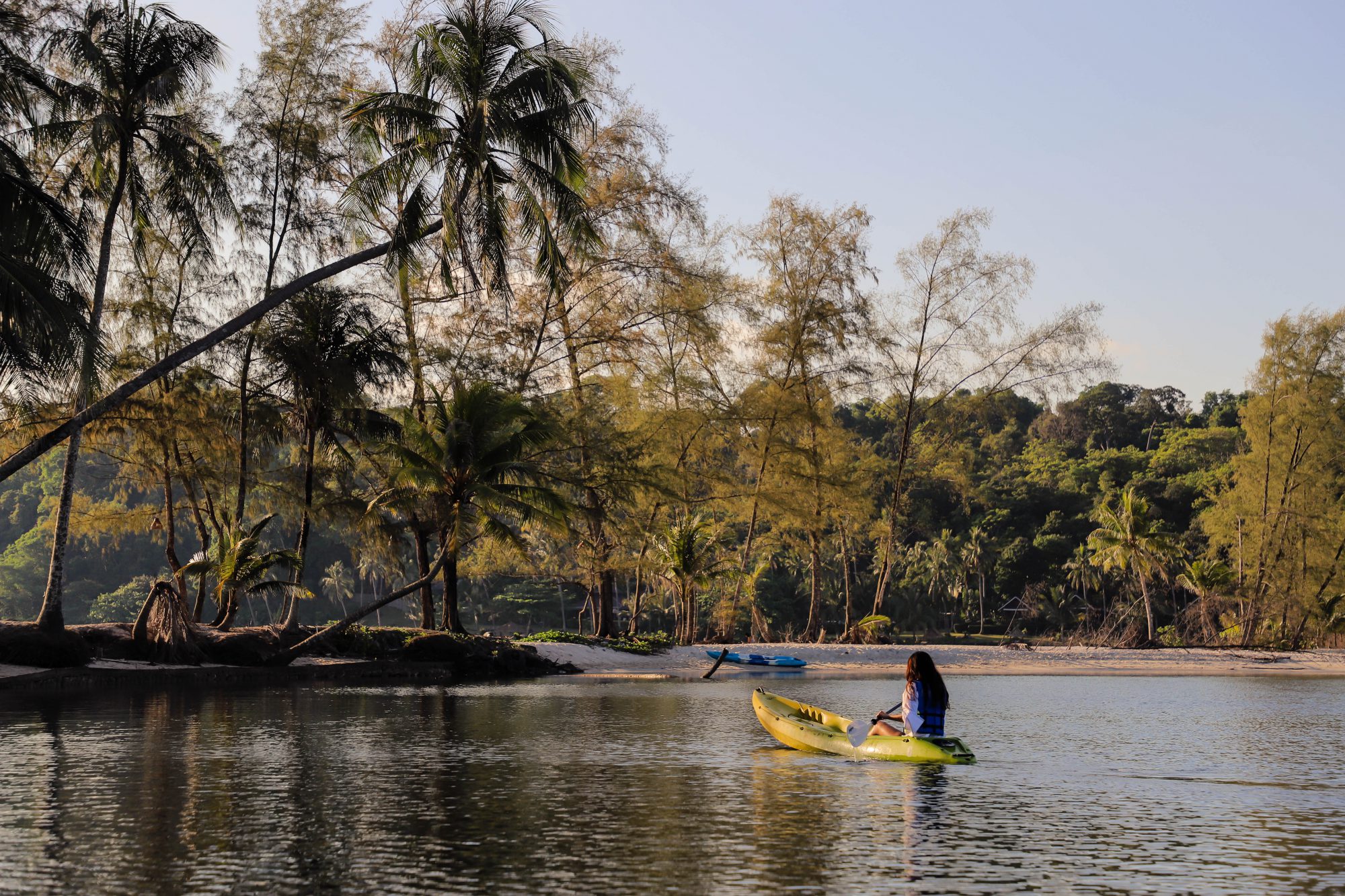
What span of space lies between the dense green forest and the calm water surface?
16.4 ft

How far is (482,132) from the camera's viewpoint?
21281 millimetres

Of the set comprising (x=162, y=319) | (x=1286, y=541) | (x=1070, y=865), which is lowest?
(x=1070, y=865)

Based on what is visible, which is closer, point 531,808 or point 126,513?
point 531,808

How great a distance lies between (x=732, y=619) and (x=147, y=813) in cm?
3109

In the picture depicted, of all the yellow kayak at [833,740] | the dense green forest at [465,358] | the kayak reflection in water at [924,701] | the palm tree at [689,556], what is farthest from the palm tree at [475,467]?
the kayak reflection in water at [924,701]

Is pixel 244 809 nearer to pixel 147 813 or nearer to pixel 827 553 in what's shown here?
pixel 147 813

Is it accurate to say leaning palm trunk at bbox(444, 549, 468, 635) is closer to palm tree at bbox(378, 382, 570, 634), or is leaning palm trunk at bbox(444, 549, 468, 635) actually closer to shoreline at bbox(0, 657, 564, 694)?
shoreline at bbox(0, 657, 564, 694)

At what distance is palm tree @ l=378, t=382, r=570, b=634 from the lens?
25875mm

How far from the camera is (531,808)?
991cm

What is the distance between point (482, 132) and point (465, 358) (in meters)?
10.7

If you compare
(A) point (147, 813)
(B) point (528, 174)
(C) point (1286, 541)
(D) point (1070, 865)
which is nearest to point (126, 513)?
(B) point (528, 174)

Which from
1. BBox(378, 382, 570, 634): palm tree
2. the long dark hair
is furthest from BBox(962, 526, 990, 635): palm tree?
the long dark hair

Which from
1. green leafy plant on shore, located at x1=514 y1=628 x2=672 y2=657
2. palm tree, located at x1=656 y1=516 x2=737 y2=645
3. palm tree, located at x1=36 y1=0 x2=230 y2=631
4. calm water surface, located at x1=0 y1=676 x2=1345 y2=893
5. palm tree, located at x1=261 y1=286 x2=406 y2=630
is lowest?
calm water surface, located at x1=0 y1=676 x2=1345 y2=893

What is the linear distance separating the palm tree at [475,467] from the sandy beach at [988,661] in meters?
6.04
